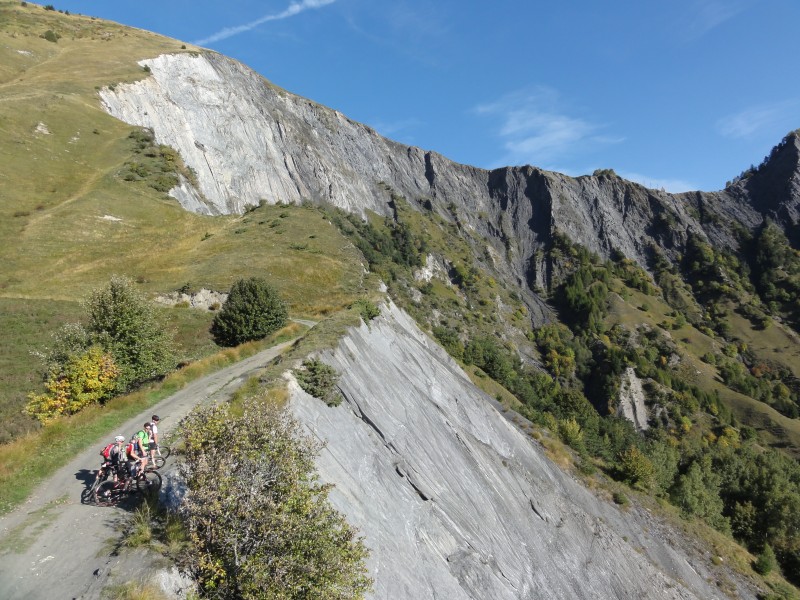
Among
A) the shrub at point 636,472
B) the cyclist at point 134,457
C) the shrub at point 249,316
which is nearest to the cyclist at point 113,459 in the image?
the cyclist at point 134,457

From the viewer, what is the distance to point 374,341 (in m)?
26.9

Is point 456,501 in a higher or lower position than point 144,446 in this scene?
lower

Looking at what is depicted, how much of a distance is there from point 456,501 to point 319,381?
8.89m

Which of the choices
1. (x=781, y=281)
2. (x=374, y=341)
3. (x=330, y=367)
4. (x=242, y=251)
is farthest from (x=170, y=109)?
(x=781, y=281)

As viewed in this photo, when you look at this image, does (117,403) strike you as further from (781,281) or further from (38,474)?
(781,281)

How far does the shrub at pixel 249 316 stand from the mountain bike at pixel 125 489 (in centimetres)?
2020

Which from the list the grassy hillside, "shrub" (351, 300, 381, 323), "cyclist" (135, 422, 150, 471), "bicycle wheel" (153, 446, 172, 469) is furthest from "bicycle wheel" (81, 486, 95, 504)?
"shrub" (351, 300, 381, 323)

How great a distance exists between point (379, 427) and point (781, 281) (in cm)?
21302

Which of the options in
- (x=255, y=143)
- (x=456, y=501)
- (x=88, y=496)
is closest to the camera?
(x=88, y=496)

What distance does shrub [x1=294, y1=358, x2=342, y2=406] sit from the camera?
57.1ft

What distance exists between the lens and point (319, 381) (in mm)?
17766

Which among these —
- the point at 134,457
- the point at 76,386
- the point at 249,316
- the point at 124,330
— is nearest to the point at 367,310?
the point at 249,316

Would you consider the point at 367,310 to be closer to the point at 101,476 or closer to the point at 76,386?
the point at 76,386

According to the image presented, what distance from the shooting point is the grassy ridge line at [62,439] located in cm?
1361
